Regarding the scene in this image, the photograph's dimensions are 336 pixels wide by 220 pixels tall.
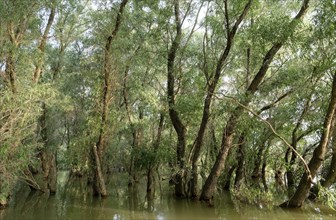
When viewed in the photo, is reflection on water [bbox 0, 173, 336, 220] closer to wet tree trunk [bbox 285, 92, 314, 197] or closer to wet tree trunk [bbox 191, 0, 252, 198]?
wet tree trunk [bbox 191, 0, 252, 198]

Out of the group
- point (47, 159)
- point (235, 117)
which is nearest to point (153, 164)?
point (47, 159)

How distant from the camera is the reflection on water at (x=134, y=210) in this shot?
980cm

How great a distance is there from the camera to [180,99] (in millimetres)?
12406

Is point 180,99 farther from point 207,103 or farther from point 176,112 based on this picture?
point 207,103

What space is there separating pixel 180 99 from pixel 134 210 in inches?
169

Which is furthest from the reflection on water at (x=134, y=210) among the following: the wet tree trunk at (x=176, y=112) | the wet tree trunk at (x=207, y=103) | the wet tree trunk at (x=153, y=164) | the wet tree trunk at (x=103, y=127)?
the wet tree trunk at (x=153, y=164)

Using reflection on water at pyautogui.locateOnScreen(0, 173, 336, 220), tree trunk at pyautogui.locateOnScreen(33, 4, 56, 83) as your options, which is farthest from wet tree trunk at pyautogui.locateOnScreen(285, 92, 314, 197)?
tree trunk at pyautogui.locateOnScreen(33, 4, 56, 83)

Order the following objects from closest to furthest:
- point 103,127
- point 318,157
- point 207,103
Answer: point 318,157 → point 207,103 → point 103,127

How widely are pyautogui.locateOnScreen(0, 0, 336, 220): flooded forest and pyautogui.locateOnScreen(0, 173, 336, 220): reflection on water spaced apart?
6 cm

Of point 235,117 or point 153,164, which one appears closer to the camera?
point 235,117

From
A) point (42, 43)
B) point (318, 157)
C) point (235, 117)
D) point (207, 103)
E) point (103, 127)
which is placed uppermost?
point (42, 43)

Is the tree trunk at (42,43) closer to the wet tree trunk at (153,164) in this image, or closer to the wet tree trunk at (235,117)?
the wet tree trunk at (153,164)

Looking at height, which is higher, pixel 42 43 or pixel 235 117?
pixel 42 43

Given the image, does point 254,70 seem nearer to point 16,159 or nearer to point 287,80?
point 287,80
